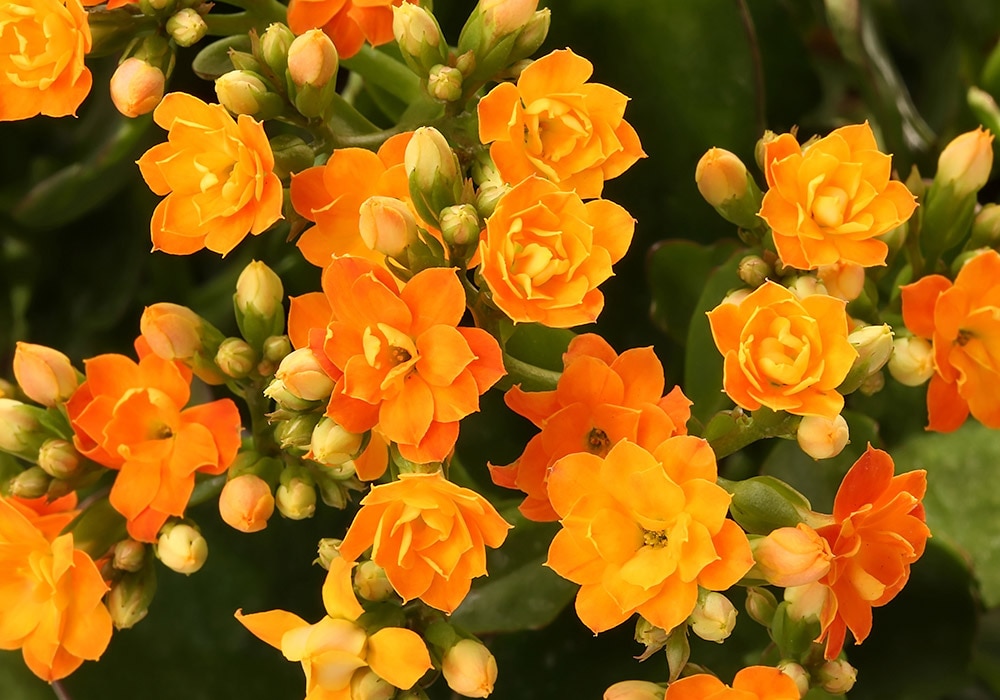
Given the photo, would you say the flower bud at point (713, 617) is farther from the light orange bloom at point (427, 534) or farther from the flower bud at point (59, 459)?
the flower bud at point (59, 459)

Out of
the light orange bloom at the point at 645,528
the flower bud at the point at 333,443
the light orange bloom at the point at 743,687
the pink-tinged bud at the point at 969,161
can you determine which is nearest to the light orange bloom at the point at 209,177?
the flower bud at the point at 333,443

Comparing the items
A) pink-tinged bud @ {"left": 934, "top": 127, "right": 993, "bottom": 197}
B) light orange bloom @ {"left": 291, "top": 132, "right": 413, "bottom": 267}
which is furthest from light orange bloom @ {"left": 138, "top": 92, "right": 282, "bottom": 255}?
pink-tinged bud @ {"left": 934, "top": 127, "right": 993, "bottom": 197}

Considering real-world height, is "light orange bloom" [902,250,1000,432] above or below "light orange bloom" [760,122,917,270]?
below

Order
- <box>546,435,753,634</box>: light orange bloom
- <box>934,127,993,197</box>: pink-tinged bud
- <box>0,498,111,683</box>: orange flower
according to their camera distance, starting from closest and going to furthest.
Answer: <box>546,435,753,634</box>: light orange bloom
<box>0,498,111,683</box>: orange flower
<box>934,127,993,197</box>: pink-tinged bud

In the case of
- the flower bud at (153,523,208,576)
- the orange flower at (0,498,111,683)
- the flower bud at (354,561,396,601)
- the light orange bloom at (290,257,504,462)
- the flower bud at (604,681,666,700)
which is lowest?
the orange flower at (0,498,111,683)

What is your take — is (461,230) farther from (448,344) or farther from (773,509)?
(773,509)

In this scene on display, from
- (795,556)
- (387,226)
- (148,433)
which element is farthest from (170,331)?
(795,556)

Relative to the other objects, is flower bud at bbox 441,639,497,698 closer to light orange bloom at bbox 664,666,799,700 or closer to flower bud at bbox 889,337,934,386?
light orange bloom at bbox 664,666,799,700

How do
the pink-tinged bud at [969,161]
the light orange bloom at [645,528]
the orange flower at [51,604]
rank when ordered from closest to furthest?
the light orange bloom at [645,528], the orange flower at [51,604], the pink-tinged bud at [969,161]
